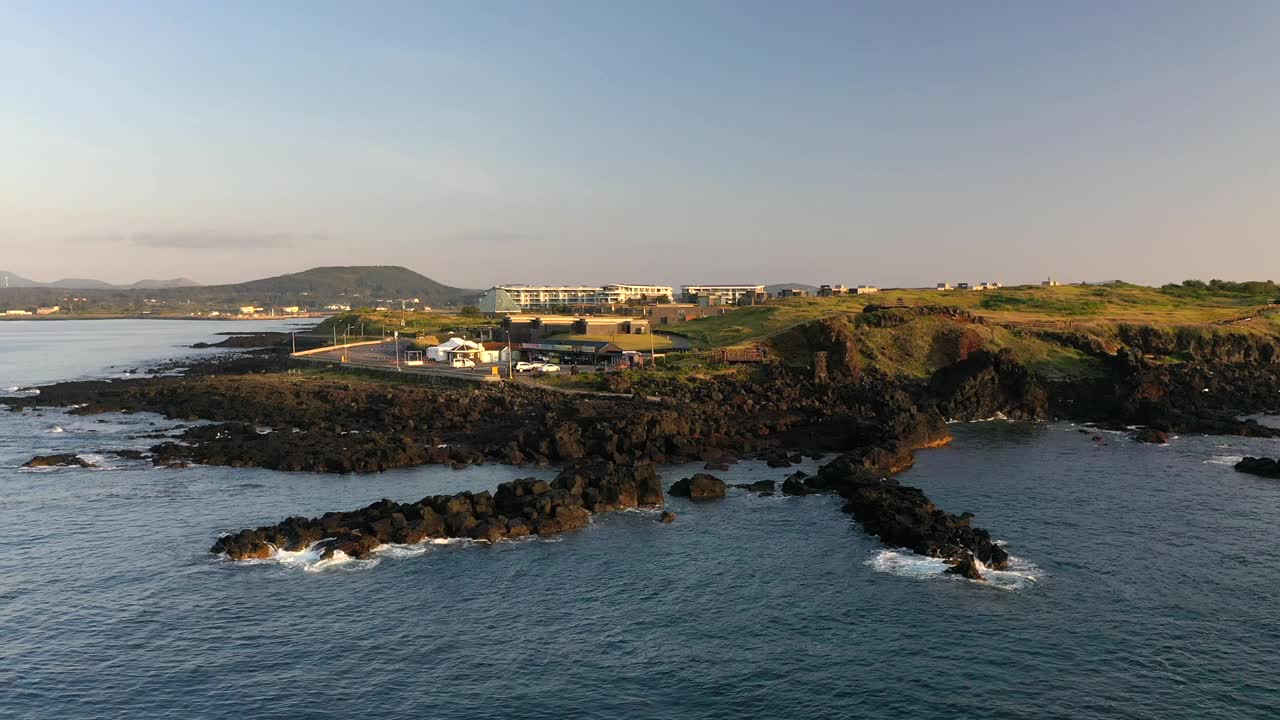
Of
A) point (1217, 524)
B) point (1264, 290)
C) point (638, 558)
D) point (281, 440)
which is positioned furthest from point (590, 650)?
point (1264, 290)

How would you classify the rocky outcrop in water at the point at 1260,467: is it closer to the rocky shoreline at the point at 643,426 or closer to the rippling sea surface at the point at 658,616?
the rippling sea surface at the point at 658,616

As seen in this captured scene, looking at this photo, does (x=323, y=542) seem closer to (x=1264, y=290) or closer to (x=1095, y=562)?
(x=1095, y=562)

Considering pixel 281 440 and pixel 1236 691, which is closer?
pixel 1236 691

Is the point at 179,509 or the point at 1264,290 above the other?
the point at 1264,290

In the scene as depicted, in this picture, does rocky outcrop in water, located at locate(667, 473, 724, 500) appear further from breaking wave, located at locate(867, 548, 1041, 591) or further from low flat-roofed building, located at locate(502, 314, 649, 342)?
low flat-roofed building, located at locate(502, 314, 649, 342)

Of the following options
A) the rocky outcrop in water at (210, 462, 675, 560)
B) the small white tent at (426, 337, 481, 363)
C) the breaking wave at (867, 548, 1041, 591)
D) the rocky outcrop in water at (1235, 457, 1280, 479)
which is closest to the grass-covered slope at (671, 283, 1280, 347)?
the small white tent at (426, 337, 481, 363)
